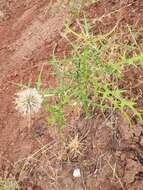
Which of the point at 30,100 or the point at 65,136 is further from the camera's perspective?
the point at 65,136

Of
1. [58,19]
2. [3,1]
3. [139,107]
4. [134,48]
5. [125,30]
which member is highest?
[3,1]

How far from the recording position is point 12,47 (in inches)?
129

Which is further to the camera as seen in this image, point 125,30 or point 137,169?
point 125,30

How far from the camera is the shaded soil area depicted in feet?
8.14

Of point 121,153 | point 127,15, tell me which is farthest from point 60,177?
point 127,15

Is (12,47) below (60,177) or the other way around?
the other way around

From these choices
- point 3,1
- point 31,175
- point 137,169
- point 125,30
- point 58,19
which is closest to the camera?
point 137,169

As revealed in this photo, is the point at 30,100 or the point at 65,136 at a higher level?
the point at 30,100

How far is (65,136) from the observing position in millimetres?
2625

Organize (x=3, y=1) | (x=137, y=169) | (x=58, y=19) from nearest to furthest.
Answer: (x=137, y=169) → (x=58, y=19) → (x=3, y=1)

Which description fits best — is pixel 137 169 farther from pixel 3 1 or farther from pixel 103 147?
pixel 3 1

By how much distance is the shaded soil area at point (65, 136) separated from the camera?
2482mm

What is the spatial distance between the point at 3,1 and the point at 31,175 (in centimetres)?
153

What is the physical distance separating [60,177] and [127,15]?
106 cm
